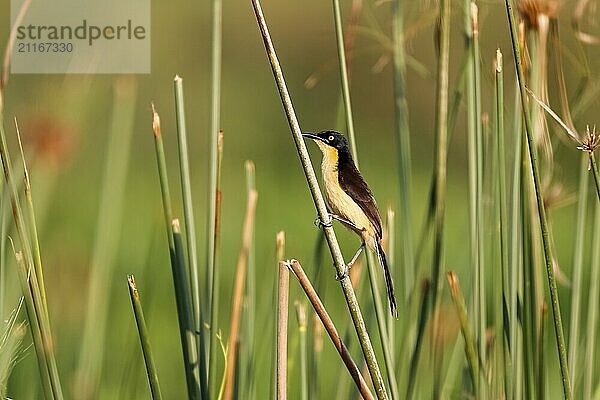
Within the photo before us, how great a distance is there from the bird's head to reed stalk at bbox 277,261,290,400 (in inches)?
6.5

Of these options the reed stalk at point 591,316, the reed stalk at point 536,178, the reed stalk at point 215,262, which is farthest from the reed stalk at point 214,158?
the reed stalk at point 591,316

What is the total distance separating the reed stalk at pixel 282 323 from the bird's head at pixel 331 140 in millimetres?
164

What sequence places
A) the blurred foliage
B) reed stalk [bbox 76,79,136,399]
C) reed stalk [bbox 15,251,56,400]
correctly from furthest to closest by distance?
the blurred foliage, reed stalk [bbox 76,79,136,399], reed stalk [bbox 15,251,56,400]

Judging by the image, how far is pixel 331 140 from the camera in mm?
768

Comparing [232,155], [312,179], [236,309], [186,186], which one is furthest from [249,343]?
[232,155]

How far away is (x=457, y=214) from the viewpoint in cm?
195

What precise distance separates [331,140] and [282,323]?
0.19 metres

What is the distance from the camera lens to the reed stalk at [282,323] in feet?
2.03

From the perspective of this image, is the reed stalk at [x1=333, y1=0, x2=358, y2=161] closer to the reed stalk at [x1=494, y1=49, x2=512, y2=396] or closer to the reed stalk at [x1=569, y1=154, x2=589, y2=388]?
the reed stalk at [x1=494, y1=49, x2=512, y2=396]

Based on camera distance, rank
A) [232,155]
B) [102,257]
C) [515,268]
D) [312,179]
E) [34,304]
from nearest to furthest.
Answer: [312,179] → [34,304] → [515,268] → [102,257] → [232,155]

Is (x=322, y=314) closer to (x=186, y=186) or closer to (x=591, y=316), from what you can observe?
(x=186, y=186)

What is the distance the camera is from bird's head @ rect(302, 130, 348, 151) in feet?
2.49

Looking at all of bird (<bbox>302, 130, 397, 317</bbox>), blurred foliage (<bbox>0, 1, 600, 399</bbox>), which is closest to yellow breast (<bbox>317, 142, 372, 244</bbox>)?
bird (<bbox>302, 130, 397, 317</bbox>)

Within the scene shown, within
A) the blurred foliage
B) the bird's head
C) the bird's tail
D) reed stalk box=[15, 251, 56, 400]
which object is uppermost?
the blurred foliage
